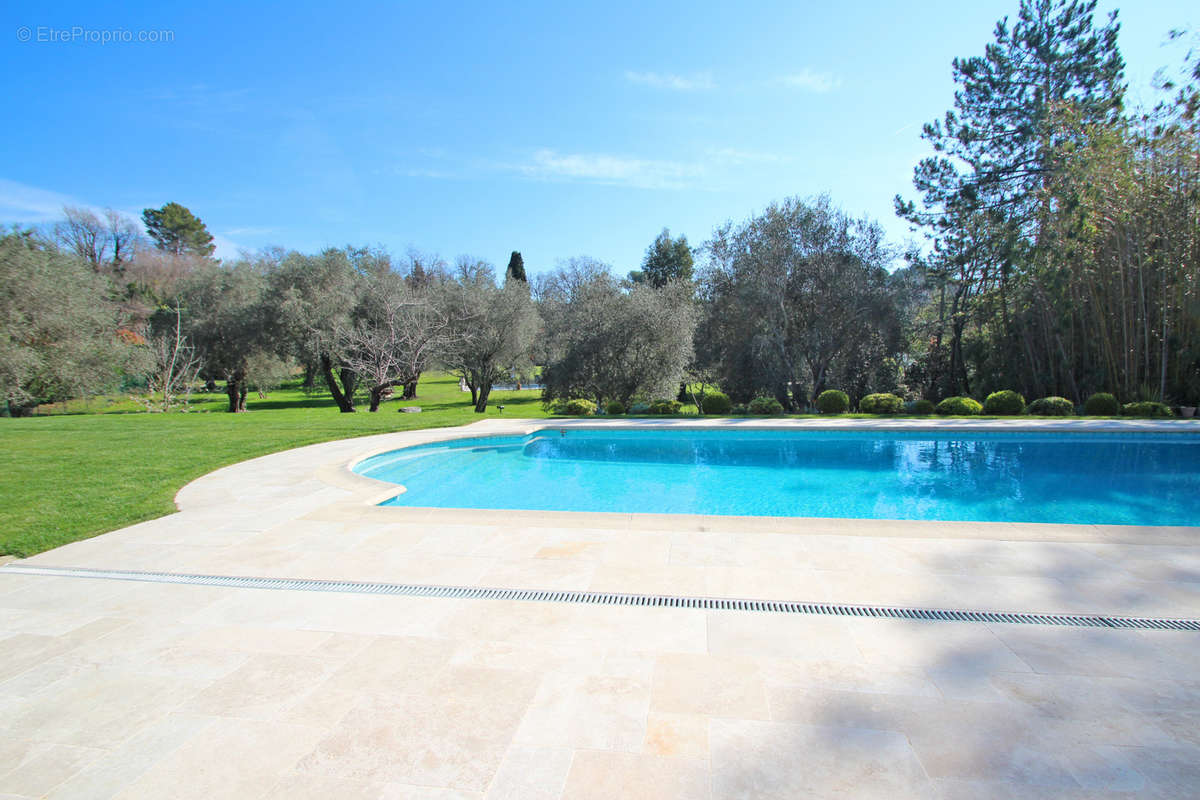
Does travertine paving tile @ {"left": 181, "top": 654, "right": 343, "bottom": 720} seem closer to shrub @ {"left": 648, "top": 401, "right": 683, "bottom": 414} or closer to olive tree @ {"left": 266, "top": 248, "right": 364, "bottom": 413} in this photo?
shrub @ {"left": 648, "top": 401, "right": 683, "bottom": 414}

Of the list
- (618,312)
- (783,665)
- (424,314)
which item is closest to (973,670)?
(783,665)

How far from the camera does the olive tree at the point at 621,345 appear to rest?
56.2ft

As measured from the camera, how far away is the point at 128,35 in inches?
356

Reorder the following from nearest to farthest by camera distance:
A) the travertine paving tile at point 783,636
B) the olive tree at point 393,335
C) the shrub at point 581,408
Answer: the travertine paving tile at point 783,636, the shrub at point 581,408, the olive tree at point 393,335

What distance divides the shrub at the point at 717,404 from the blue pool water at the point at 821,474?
272 cm

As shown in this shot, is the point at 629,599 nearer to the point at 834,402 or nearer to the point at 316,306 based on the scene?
the point at 834,402

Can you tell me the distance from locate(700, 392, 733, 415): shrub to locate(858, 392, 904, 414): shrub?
381 cm

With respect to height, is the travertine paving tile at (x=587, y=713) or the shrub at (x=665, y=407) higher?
the shrub at (x=665, y=407)

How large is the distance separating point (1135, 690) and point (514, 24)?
13633 millimetres

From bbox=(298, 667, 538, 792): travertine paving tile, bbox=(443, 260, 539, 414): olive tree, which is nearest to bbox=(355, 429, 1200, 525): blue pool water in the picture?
bbox=(298, 667, 538, 792): travertine paving tile

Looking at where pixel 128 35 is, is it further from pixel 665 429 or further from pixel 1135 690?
pixel 1135 690

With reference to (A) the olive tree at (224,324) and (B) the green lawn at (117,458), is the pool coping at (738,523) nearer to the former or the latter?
(B) the green lawn at (117,458)

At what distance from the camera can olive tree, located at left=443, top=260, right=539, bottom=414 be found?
2124 cm

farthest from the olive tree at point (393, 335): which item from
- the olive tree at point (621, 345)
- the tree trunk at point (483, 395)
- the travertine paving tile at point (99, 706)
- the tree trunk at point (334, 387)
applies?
the travertine paving tile at point (99, 706)
